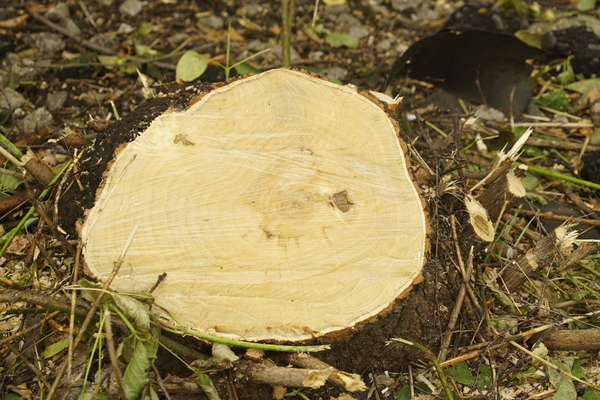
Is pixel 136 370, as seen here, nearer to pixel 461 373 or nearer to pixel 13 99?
pixel 461 373

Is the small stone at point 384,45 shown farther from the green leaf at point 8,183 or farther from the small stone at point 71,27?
the green leaf at point 8,183

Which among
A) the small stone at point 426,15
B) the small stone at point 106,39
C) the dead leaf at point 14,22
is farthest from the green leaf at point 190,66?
the small stone at point 426,15

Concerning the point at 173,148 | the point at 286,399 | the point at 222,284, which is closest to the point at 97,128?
the point at 173,148

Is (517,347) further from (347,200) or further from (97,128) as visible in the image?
(97,128)

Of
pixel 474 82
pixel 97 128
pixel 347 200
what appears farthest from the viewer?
pixel 474 82

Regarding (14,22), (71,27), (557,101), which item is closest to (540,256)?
(557,101)

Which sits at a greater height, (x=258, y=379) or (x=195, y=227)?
(x=195, y=227)

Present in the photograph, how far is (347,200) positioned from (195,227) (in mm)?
537

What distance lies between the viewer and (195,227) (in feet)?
5.81

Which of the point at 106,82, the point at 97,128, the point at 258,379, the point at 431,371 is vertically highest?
the point at 97,128

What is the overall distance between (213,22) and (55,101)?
1366mm

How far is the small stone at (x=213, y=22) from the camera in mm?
3924

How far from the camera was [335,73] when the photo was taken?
3.54 m

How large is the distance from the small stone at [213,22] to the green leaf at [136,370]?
2897 millimetres
